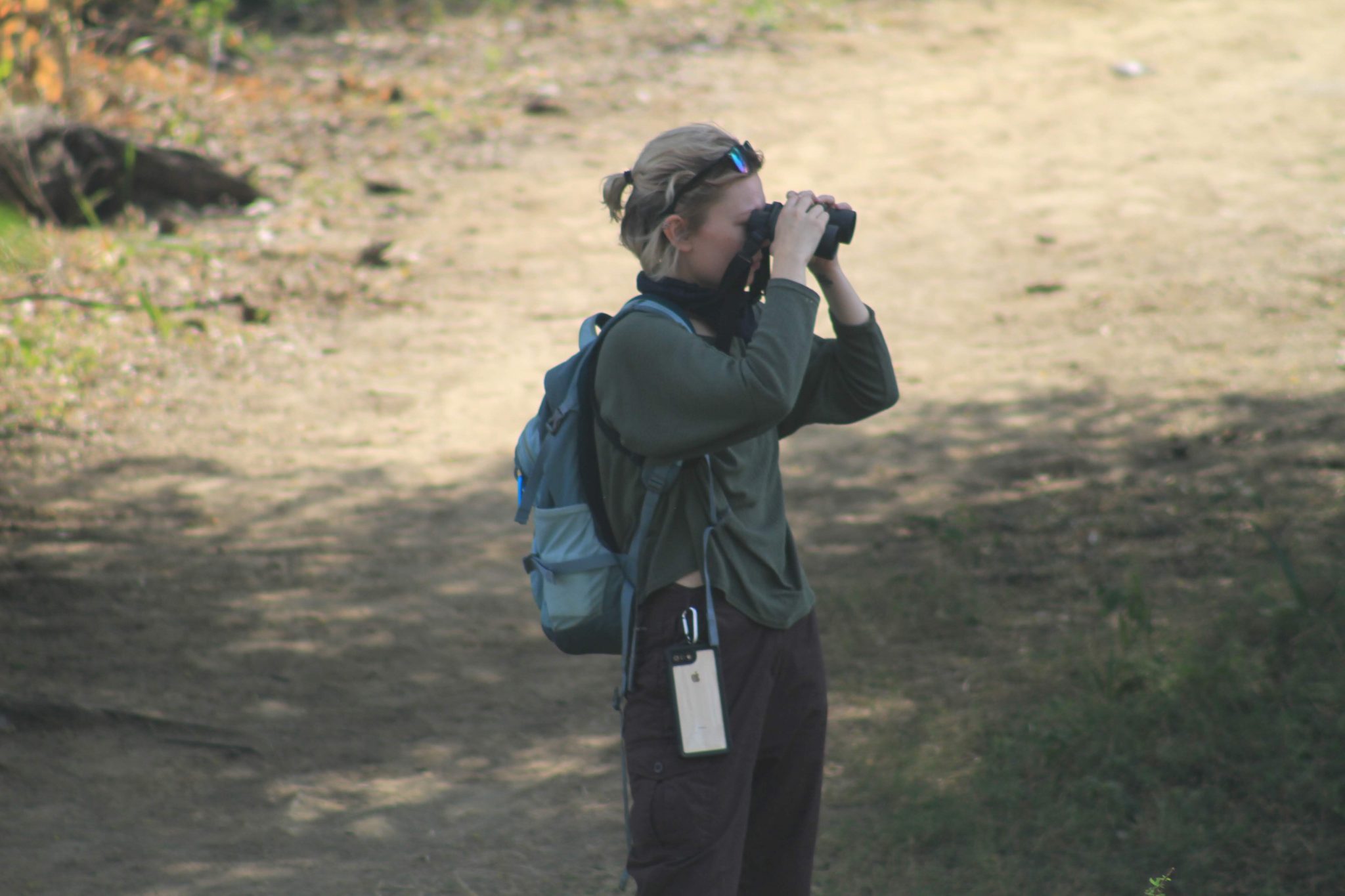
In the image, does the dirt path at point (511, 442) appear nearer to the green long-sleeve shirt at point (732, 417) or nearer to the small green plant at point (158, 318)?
the small green plant at point (158, 318)

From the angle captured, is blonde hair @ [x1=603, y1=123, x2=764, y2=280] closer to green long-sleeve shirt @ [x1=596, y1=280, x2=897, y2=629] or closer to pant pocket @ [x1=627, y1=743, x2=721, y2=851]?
green long-sleeve shirt @ [x1=596, y1=280, x2=897, y2=629]

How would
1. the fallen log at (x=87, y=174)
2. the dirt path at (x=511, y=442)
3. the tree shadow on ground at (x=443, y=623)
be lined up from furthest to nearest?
the fallen log at (x=87, y=174) < the dirt path at (x=511, y=442) < the tree shadow on ground at (x=443, y=623)

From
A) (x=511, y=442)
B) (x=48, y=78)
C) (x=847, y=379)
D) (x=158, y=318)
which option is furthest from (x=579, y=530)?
(x=48, y=78)

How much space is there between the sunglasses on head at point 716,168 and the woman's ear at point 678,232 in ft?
0.06

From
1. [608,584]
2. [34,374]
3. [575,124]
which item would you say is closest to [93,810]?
[608,584]

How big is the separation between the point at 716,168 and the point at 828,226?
229 mm

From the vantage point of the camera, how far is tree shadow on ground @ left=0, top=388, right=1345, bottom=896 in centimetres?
369

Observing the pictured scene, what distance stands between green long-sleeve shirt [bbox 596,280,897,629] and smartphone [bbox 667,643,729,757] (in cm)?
12

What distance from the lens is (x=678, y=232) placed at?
222 centimetres

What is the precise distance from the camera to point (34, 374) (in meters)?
6.82

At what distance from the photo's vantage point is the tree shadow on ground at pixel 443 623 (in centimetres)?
369

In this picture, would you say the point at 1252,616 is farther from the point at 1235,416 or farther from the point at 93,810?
the point at 93,810

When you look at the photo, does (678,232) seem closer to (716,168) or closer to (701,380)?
(716,168)

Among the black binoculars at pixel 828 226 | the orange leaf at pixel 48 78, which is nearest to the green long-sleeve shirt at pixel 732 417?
the black binoculars at pixel 828 226
